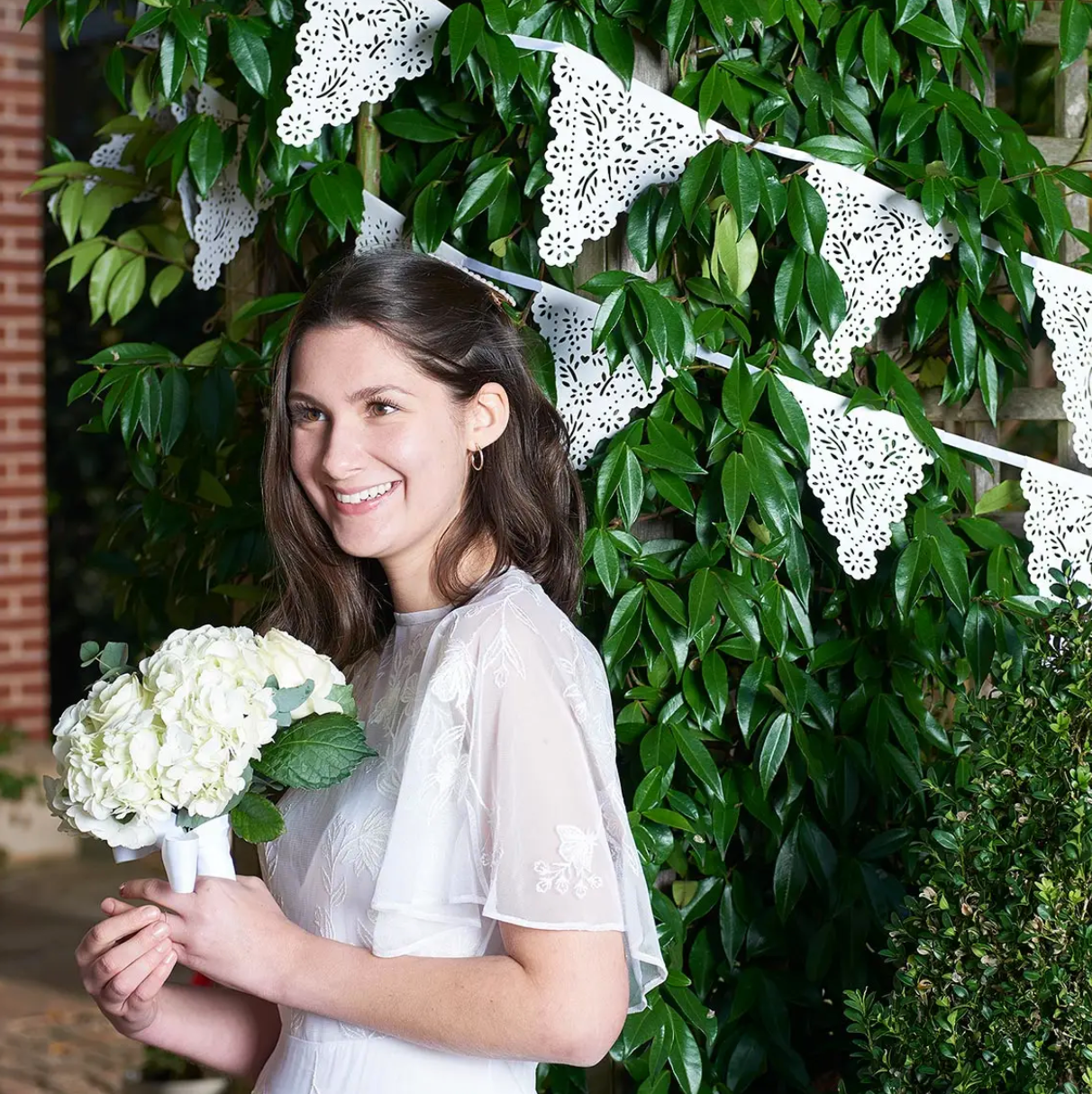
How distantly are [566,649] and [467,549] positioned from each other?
195mm

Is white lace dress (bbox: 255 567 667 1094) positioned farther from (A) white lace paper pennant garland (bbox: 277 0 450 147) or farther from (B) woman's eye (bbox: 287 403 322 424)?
(A) white lace paper pennant garland (bbox: 277 0 450 147)

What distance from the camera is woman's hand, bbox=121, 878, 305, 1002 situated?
4.23 ft

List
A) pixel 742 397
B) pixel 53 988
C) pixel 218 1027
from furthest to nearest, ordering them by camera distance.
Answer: pixel 53 988 → pixel 742 397 → pixel 218 1027

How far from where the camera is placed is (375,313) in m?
1.44

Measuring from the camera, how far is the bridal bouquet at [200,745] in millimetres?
1242

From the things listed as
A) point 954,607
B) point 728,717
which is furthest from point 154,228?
point 954,607

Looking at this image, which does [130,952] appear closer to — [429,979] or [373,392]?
[429,979]

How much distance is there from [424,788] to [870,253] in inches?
37.1

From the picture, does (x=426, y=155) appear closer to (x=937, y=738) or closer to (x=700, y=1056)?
(x=937, y=738)

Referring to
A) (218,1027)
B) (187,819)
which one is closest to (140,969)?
(187,819)

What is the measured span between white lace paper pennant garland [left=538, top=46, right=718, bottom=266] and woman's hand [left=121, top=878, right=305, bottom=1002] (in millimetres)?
859

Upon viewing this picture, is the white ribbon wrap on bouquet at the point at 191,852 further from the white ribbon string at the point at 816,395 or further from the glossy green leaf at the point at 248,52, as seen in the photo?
the glossy green leaf at the point at 248,52

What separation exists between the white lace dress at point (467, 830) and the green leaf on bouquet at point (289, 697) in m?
0.11

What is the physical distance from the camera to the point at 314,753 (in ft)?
4.29
